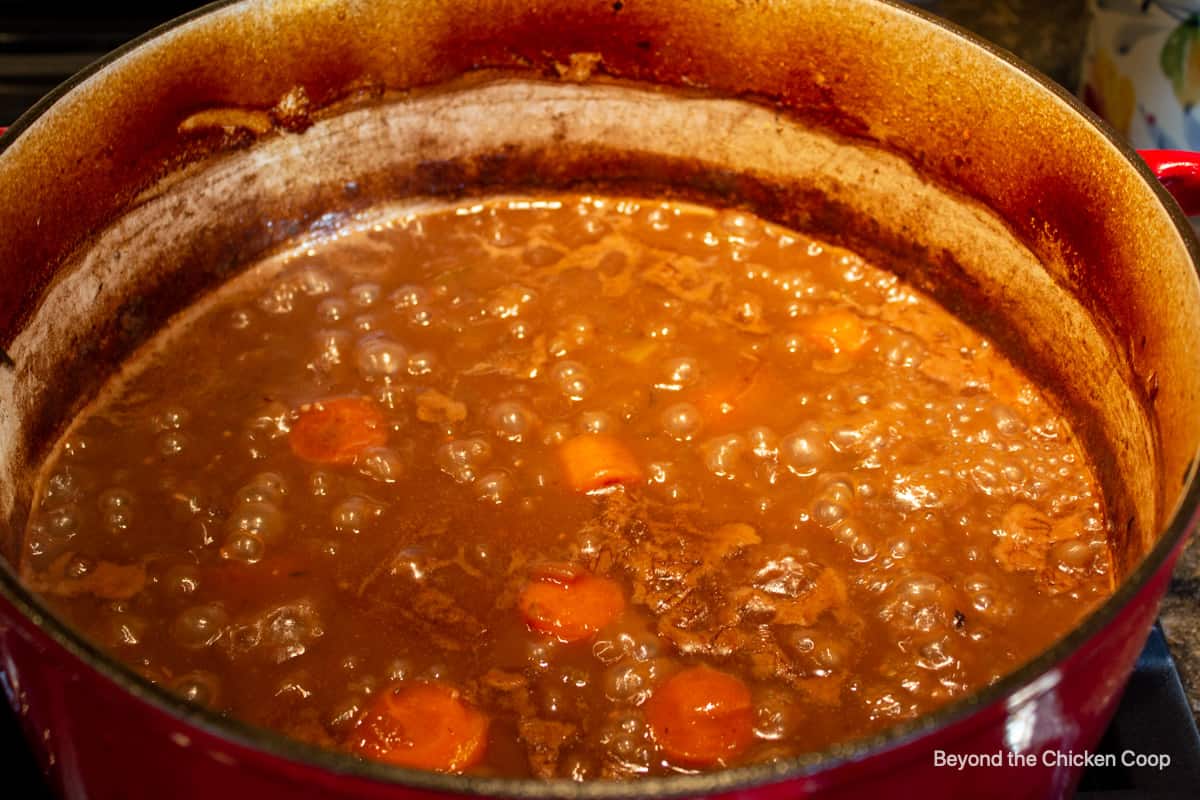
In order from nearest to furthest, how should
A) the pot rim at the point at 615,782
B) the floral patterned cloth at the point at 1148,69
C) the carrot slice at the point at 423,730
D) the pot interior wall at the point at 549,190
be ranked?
the pot rim at the point at 615,782, the carrot slice at the point at 423,730, the pot interior wall at the point at 549,190, the floral patterned cloth at the point at 1148,69

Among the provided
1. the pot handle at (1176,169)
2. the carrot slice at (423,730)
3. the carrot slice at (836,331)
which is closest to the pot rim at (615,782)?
the carrot slice at (423,730)

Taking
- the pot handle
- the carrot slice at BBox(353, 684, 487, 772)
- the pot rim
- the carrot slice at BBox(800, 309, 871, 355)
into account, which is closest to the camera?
the pot rim

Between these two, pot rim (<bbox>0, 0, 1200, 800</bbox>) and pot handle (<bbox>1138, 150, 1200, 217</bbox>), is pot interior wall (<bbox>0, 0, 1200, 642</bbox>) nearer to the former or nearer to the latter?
pot handle (<bbox>1138, 150, 1200, 217</bbox>)

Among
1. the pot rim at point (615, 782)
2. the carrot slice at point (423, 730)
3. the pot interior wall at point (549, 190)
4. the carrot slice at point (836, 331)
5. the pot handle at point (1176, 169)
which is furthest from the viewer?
the carrot slice at point (836, 331)

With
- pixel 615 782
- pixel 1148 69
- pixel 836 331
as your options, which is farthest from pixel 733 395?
pixel 1148 69

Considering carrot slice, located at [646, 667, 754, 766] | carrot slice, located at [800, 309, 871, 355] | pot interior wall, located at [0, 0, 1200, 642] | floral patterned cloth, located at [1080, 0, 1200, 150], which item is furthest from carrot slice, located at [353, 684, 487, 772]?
floral patterned cloth, located at [1080, 0, 1200, 150]

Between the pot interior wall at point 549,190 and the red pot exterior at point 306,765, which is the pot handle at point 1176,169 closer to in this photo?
the pot interior wall at point 549,190

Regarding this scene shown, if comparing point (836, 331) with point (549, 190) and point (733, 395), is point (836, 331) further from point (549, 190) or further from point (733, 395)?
point (549, 190)
